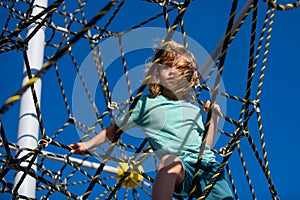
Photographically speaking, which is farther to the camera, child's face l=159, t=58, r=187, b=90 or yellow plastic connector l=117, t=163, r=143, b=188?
yellow plastic connector l=117, t=163, r=143, b=188

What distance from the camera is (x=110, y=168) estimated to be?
1823 millimetres

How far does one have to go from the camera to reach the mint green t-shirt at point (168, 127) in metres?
1.07

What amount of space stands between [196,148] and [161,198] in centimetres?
20

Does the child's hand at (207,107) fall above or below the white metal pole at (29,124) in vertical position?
below

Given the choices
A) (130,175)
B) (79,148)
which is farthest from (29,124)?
(79,148)

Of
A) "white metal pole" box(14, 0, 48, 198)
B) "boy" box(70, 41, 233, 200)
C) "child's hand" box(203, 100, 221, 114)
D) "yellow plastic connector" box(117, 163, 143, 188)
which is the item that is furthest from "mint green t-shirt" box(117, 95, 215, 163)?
"white metal pole" box(14, 0, 48, 198)

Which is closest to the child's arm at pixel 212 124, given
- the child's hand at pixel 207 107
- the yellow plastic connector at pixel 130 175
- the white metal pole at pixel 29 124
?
the child's hand at pixel 207 107

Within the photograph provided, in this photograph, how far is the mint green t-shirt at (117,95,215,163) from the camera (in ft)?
3.52

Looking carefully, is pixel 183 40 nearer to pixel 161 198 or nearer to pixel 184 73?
pixel 184 73

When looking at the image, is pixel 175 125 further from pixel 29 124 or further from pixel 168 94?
pixel 29 124

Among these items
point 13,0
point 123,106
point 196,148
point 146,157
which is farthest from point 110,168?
point 196,148

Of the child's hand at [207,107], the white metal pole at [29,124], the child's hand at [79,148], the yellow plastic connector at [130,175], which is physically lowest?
the child's hand at [79,148]

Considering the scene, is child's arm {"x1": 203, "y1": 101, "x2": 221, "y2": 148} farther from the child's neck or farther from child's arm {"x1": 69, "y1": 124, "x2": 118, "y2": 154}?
child's arm {"x1": 69, "y1": 124, "x2": 118, "y2": 154}

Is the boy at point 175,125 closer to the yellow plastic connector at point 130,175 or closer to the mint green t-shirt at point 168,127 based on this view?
the mint green t-shirt at point 168,127
